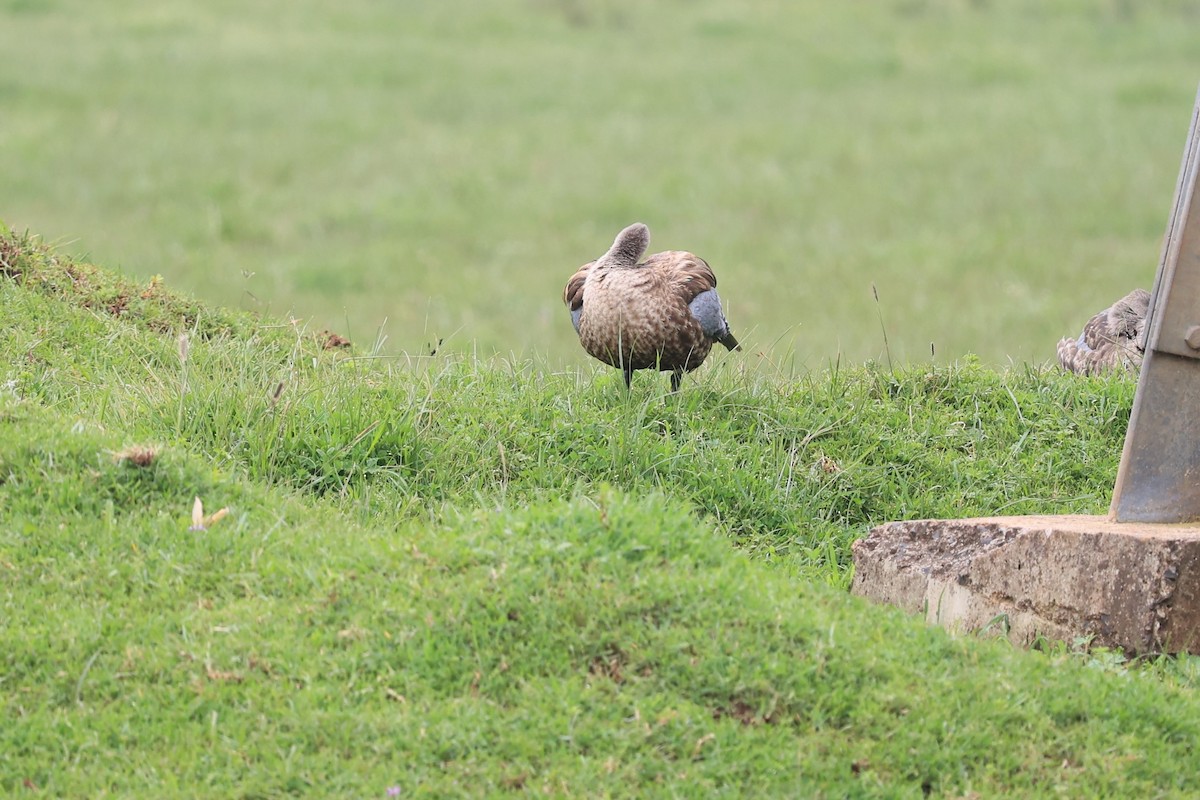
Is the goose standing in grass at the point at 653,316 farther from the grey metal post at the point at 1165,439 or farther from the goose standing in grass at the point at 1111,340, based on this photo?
the goose standing in grass at the point at 1111,340

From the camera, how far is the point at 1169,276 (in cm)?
565

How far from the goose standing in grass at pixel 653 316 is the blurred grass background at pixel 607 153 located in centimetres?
508

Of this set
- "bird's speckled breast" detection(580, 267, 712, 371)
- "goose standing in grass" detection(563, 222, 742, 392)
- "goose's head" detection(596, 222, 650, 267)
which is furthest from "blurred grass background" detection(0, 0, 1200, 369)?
"bird's speckled breast" detection(580, 267, 712, 371)

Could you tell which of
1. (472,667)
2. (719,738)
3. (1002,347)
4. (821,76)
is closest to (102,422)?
(472,667)

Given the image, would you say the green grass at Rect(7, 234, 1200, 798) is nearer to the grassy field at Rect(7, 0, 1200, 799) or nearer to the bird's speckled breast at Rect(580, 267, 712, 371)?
the grassy field at Rect(7, 0, 1200, 799)

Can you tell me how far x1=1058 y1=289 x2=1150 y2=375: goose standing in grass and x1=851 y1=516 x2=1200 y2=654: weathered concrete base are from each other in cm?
235

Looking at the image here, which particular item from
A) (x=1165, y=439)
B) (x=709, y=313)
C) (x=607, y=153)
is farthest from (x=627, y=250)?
→ (x=607, y=153)

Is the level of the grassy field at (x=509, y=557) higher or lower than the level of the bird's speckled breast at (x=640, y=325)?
lower

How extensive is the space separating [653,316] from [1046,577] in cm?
214

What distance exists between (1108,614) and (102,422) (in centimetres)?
390

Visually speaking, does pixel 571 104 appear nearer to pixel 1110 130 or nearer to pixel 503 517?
pixel 1110 130

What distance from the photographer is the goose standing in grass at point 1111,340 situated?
788 centimetres

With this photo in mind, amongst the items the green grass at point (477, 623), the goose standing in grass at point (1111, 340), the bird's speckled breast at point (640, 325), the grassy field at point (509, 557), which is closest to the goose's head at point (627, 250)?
the bird's speckled breast at point (640, 325)

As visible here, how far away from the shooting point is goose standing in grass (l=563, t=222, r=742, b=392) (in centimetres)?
667
